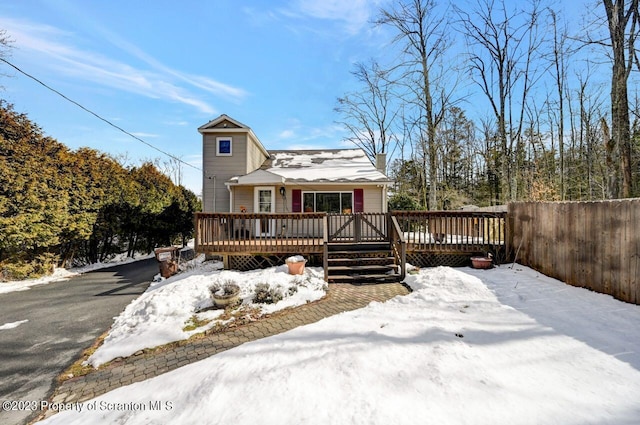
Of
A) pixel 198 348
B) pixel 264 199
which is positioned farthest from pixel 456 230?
pixel 198 348

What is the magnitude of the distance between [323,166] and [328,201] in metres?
2.35

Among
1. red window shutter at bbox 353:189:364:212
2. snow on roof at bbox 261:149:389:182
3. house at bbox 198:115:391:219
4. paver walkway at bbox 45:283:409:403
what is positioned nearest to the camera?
paver walkway at bbox 45:283:409:403

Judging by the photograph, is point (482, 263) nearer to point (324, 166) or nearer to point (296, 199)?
point (296, 199)

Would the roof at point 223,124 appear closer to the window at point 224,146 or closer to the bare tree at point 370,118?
the window at point 224,146

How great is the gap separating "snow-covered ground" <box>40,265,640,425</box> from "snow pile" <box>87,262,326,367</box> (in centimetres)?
120

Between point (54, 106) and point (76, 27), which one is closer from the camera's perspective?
point (76, 27)

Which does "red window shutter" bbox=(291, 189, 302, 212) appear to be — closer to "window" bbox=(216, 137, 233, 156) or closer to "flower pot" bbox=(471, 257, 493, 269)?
"window" bbox=(216, 137, 233, 156)

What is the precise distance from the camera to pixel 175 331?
442 centimetres

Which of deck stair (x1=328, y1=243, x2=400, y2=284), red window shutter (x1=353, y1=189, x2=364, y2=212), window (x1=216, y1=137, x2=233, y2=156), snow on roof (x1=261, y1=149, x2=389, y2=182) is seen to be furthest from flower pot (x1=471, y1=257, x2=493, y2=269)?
window (x1=216, y1=137, x2=233, y2=156)

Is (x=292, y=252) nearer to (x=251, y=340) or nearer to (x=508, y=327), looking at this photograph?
(x=251, y=340)

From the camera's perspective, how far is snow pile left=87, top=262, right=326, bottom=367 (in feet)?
13.7

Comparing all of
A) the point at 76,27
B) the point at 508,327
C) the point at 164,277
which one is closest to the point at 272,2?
the point at 76,27

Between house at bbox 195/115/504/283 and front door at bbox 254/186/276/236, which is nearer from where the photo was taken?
house at bbox 195/115/504/283

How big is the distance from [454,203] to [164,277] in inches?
833
